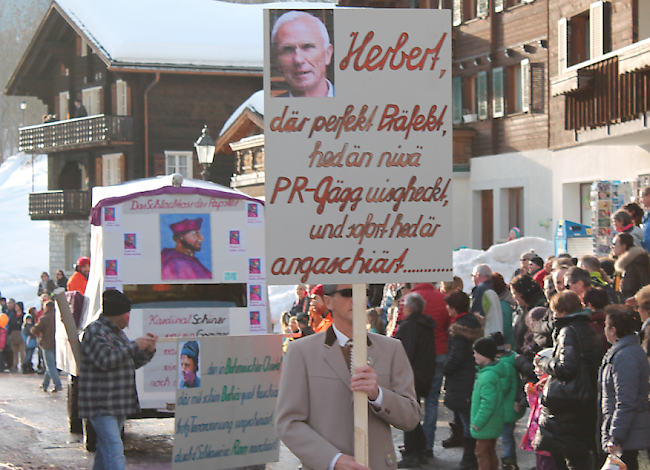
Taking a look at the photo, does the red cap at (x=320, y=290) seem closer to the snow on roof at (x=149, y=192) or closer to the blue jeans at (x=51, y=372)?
the snow on roof at (x=149, y=192)

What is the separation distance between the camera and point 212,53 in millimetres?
35250

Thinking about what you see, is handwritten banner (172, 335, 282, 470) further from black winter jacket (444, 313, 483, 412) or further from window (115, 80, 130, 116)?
window (115, 80, 130, 116)

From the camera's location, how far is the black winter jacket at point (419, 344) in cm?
843

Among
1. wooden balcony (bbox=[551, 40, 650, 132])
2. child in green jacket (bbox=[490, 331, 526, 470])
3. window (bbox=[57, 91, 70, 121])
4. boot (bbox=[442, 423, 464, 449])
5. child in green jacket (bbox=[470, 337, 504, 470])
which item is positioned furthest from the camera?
window (bbox=[57, 91, 70, 121])

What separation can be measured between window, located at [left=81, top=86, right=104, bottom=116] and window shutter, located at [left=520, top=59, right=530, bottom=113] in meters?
20.6

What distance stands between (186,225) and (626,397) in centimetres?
491

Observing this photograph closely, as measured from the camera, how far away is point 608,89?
16016mm

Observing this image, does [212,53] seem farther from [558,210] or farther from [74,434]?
[74,434]

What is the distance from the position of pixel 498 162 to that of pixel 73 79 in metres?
23.0

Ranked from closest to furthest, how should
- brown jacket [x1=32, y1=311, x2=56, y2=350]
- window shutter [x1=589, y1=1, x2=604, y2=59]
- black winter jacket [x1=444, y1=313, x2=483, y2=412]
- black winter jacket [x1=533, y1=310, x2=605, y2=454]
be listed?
black winter jacket [x1=533, y1=310, x2=605, y2=454] → black winter jacket [x1=444, y1=313, x2=483, y2=412] → brown jacket [x1=32, y1=311, x2=56, y2=350] → window shutter [x1=589, y1=1, x2=604, y2=59]

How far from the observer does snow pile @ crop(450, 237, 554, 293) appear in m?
20.2

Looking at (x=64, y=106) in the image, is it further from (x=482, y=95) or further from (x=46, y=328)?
(x=46, y=328)

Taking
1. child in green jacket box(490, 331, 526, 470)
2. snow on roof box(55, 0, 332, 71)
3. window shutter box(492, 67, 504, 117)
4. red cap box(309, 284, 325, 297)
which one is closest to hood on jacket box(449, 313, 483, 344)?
child in green jacket box(490, 331, 526, 470)

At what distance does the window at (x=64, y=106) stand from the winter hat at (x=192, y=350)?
117 ft
